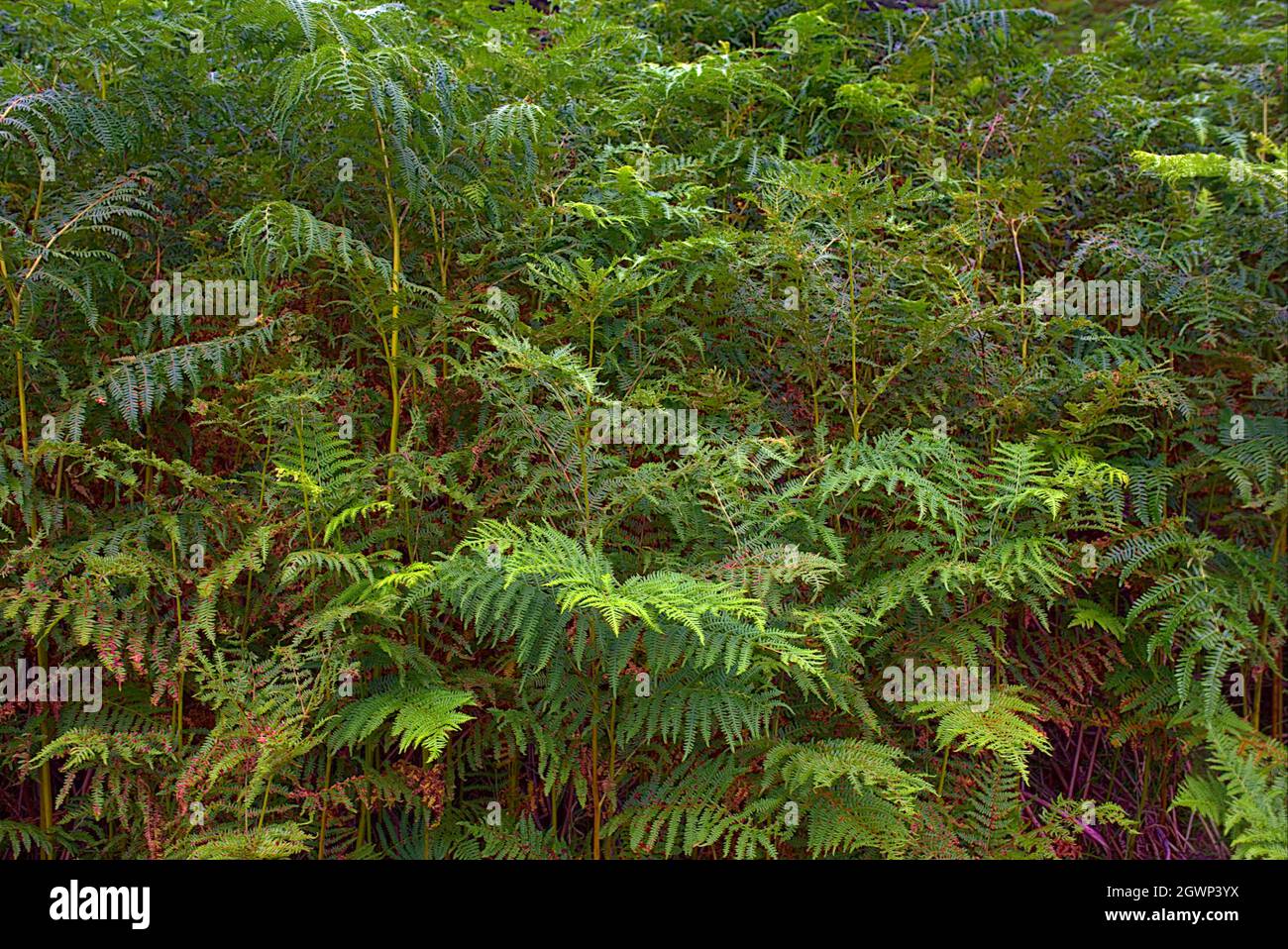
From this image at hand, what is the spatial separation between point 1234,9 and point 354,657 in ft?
16.0

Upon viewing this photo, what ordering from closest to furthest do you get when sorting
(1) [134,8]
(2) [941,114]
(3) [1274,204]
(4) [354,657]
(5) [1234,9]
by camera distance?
(4) [354,657] < (1) [134,8] < (3) [1274,204] < (2) [941,114] < (5) [1234,9]

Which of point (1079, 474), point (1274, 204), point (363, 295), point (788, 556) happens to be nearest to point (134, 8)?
point (363, 295)

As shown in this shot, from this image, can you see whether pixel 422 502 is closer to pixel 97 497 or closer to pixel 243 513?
pixel 243 513

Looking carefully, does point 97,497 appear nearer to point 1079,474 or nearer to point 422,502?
point 422,502

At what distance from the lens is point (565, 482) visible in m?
2.65

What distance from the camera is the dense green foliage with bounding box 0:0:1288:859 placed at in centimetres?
242

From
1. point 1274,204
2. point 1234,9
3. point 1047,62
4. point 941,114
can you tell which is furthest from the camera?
point 1234,9

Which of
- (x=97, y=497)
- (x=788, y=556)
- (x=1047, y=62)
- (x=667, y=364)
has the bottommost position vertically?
(x=788, y=556)

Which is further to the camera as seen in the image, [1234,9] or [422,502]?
[1234,9]

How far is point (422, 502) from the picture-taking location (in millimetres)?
2840

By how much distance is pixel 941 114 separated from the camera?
3.67 meters

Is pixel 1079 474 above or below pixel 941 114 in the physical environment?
below

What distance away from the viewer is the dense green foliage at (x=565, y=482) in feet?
7.93

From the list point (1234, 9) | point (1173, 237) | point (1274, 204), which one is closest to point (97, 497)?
point (1173, 237)
